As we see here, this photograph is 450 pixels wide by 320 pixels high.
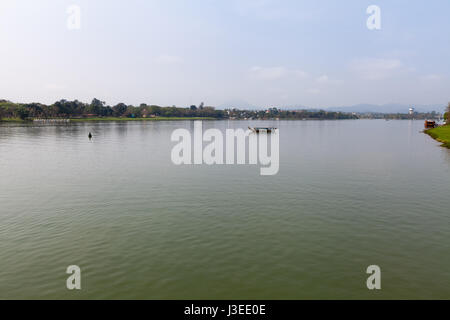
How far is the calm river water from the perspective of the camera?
1535cm

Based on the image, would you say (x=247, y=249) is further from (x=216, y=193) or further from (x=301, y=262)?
(x=216, y=193)

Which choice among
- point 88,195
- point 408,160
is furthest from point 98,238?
point 408,160

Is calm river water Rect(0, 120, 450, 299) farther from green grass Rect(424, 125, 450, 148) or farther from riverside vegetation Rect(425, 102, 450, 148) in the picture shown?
riverside vegetation Rect(425, 102, 450, 148)

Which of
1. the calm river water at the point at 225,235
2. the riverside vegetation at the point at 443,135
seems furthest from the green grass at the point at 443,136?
the calm river water at the point at 225,235

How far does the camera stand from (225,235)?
21.4 meters

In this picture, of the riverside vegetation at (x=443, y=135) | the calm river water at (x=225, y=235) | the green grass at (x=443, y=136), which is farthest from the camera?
the riverside vegetation at (x=443, y=135)

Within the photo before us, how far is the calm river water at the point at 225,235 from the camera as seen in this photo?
50.4 ft

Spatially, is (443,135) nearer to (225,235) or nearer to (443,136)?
(443,136)

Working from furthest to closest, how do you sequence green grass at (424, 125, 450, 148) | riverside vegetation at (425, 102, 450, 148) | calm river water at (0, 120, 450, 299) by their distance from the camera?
riverside vegetation at (425, 102, 450, 148) → green grass at (424, 125, 450, 148) → calm river water at (0, 120, 450, 299)

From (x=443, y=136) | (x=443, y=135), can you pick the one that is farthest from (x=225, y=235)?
(x=443, y=135)

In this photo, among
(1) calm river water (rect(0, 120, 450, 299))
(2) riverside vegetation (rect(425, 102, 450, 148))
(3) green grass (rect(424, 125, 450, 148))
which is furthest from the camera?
(2) riverside vegetation (rect(425, 102, 450, 148))

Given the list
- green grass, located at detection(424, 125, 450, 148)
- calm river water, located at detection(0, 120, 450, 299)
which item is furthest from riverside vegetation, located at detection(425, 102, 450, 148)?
calm river water, located at detection(0, 120, 450, 299)

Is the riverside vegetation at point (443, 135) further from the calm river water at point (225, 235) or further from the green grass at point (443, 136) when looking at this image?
the calm river water at point (225, 235)

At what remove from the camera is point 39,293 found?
14758mm
